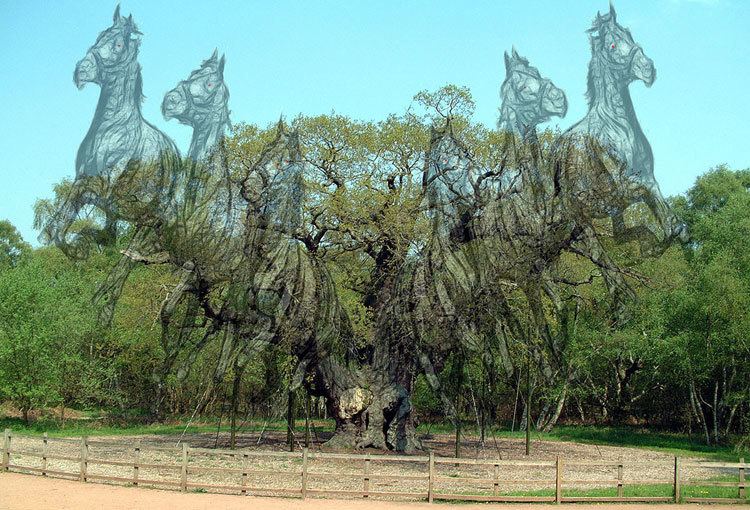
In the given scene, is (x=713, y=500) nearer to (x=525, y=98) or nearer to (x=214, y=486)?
(x=214, y=486)

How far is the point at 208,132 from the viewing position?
70.9ft

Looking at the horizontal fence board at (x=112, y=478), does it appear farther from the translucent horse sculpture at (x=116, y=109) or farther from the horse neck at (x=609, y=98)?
the horse neck at (x=609, y=98)

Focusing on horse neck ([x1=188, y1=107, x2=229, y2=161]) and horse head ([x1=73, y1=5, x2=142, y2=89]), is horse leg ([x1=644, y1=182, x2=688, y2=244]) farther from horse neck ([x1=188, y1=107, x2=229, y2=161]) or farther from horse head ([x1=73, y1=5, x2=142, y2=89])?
horse head ([x1=73, y1=5, x2=142, y2=89])

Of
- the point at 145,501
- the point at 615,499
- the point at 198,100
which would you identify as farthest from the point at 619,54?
the point at 145,501

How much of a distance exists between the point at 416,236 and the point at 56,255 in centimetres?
3224

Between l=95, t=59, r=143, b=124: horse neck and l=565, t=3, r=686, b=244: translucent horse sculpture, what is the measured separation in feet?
38.7

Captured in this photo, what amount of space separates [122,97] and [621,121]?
14300mm

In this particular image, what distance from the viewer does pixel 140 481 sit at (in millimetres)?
15805

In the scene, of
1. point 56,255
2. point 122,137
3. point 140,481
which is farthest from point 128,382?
point 140,481

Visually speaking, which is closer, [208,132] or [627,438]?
[208,132]

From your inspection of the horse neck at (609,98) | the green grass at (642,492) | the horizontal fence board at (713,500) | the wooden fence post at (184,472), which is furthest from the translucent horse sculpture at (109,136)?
the horizontal fence board at (713,500)

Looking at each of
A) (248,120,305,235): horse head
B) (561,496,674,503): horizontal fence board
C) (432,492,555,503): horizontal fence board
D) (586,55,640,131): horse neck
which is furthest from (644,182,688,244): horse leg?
(248,120,305,235): horse head

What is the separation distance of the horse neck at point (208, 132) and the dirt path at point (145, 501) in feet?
A: 30.3

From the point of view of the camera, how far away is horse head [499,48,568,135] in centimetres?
2369
